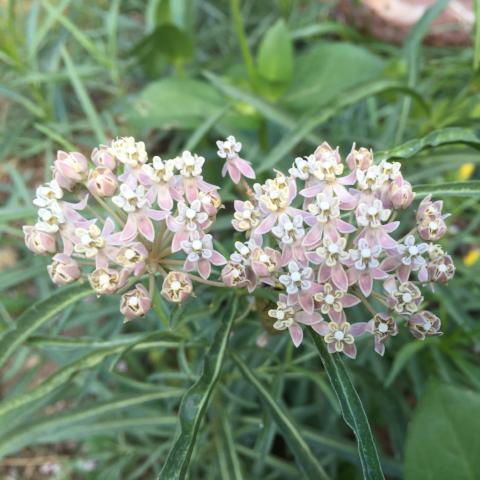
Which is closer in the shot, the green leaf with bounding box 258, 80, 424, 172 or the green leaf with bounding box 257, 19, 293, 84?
the green leaf with bounding box 258, 80, 424, 172

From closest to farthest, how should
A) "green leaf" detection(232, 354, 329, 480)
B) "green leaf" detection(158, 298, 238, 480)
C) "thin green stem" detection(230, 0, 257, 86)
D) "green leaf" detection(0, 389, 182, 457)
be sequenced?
"green leaf" detection(158, 298, 238, 480), "green leaf" detection(232, 354, 329, 480), "green leaf" detection(0, 389, 182, 457), "thin green stem" detection(230, 0, 257, 86)

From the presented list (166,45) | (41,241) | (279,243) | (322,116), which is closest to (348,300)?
(279,243)

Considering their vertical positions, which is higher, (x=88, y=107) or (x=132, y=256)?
(x=88, y=107)

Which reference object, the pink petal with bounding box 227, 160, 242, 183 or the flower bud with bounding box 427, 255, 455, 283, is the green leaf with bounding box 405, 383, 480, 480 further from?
the pink petal with bounding box 227, 160, 242, 183

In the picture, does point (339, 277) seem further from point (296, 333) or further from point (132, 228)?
point (132, 228)

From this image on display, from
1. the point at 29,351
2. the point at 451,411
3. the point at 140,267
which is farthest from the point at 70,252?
the point at 29,351

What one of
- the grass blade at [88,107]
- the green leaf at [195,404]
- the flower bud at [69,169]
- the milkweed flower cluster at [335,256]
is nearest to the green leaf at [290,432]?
the green leaf at [195,404]

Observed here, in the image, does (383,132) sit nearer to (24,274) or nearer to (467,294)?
(467,294)

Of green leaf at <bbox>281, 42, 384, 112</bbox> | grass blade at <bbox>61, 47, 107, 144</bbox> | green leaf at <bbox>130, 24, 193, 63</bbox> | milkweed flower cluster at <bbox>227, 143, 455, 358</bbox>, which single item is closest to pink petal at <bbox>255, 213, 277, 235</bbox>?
milkweed flower cluster at <bbox>227, 143, 455, 358</bbox>
